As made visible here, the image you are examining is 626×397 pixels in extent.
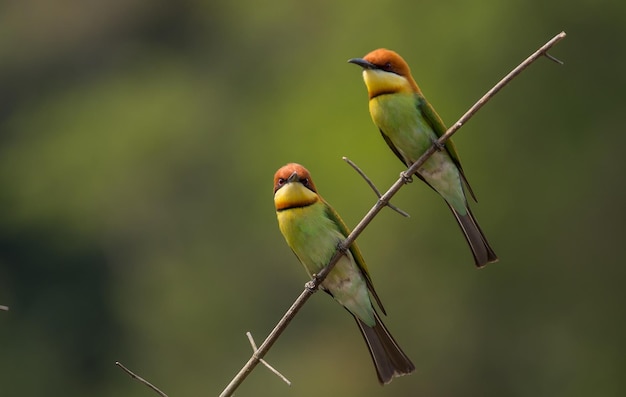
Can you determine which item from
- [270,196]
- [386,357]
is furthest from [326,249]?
[270,196]

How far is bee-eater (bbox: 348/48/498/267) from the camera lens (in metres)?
3.09

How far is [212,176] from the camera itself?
1189 cm

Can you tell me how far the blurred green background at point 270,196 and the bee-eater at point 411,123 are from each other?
583 centimetres

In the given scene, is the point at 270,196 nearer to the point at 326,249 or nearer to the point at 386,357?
the point at 326,249

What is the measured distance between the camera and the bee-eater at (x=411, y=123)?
3092 mm

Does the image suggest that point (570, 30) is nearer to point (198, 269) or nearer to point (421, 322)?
point (421, 322)

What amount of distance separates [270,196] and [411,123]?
7.39m

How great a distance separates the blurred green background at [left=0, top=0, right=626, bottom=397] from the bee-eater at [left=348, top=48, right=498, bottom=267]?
583cm

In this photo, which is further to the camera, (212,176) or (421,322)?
(212,176)

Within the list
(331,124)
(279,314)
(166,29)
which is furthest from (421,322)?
(166,29)

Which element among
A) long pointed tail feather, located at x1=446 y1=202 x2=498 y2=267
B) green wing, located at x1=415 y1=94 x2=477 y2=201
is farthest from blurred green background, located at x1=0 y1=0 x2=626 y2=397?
long pointed tail feather, located at x1=446 y1=202 x2=498 y2=267

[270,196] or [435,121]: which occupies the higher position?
[435,121]

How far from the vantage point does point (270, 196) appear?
1048cm

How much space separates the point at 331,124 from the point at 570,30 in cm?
209
